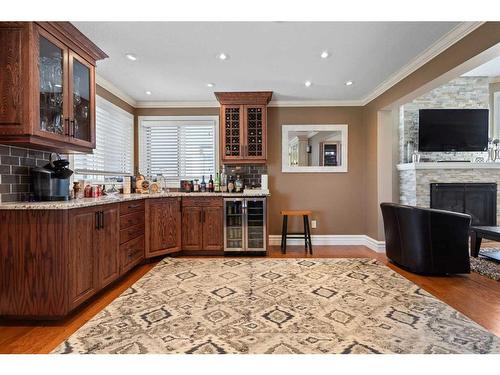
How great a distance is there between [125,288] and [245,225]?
1841mm

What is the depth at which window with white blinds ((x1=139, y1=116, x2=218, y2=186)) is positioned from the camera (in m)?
4.84

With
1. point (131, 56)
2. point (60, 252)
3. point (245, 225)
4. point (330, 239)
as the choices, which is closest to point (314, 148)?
point (330, 239)

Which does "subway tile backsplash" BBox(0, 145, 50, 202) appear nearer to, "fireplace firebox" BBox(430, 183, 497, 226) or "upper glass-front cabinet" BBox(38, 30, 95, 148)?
"upper glass-front cabinet" BBox(38, 30, 95, 148)

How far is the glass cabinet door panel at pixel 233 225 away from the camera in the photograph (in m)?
4.12

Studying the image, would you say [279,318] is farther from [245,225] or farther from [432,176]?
[432,176]

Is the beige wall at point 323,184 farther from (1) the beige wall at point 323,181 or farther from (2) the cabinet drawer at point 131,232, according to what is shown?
(2) the cabinet drawer at point 131,232

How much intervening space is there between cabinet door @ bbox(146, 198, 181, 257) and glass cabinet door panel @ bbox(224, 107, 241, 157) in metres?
1.17

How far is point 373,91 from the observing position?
4.30 m

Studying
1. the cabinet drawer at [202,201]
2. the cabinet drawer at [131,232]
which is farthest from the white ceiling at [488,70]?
the cabinet drawer at [131,232]

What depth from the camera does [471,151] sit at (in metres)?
4.91

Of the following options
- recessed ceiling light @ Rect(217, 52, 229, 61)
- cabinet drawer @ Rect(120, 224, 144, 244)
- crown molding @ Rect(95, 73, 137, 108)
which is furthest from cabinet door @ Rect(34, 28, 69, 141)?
recessed ceiling light @ Rect(217, 52, 229, 61)

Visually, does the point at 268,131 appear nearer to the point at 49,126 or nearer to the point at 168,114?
the point at 168,114
